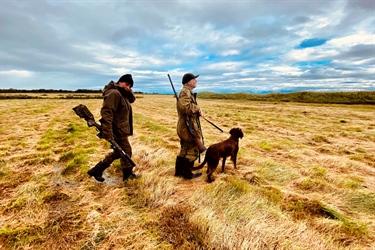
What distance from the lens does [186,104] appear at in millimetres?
4746

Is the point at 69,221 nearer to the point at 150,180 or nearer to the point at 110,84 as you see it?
the point at 150,180

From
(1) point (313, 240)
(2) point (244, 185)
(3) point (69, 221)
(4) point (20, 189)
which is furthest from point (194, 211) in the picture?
(4) point (20, 189)

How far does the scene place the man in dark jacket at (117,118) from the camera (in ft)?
14.8

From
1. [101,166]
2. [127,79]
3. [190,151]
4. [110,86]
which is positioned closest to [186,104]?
[190,151]

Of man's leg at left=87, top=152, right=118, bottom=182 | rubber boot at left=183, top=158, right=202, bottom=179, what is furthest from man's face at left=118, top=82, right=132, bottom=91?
rubber boot at left=183, top=158, right=202, bottom=179

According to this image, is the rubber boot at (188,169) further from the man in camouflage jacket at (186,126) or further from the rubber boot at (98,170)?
the rubber boot at (98,170)

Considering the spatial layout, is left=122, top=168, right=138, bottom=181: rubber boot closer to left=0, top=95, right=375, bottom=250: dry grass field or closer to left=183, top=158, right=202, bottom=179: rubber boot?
left=0, top=95, right=375, bottom=250: dry grass field

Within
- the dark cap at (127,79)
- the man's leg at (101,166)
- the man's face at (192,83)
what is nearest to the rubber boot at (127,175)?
the man's leg at (101,166)

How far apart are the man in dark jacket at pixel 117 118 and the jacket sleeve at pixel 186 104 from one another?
1278 millimetres

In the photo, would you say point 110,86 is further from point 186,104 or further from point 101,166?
point 101,166

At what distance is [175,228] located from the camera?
332 centimetres

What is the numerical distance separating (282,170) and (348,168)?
7.80ft

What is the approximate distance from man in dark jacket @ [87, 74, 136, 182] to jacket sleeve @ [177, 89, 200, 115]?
1.28 m

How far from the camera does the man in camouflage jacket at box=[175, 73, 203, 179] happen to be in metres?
4.81
